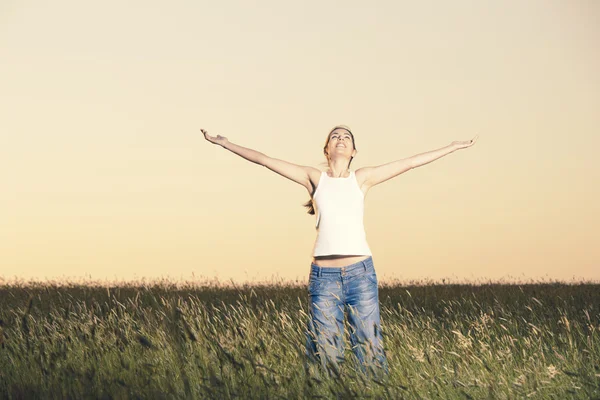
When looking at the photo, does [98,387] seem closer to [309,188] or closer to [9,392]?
[9,392]

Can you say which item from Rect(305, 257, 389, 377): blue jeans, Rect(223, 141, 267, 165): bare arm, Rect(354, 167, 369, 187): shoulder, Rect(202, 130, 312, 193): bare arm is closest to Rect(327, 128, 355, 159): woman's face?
Rect(354, 167, 369, 187): shoulder

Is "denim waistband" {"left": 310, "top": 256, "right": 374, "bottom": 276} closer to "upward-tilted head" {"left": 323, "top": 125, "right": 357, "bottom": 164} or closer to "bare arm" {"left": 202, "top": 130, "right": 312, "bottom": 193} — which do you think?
"bare arm" {"left": 202, "top": 130, "right": 312, "bottom": 193}

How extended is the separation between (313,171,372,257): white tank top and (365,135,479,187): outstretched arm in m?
0.19

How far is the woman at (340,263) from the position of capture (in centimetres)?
586

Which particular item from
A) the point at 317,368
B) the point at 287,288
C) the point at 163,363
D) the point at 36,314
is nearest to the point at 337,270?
the point at 317,368

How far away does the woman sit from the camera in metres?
5.86

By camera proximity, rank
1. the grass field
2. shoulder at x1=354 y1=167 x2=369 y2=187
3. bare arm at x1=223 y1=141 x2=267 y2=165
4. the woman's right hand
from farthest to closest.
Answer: the woman's right hand, bare arm at x1=223 y1=141 x2=267 y2=165, shoulder at x1=354 y1=167 x2=369 y2=187, the grass field

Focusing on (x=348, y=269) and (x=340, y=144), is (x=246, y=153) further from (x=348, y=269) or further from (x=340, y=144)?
(x=348, y=269)

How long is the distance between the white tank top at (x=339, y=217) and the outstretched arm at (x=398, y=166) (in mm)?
189

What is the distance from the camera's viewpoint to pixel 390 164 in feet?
21.1

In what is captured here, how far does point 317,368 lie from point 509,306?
10216mm

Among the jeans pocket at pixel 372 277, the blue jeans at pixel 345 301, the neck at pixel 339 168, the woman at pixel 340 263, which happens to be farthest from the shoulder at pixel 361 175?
the jeans pocket at pixel 372 277

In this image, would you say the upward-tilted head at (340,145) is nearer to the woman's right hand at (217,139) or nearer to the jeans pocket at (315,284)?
the woman's right hand at (217,139)

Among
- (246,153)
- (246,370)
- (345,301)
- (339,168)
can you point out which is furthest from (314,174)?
(246,370)
